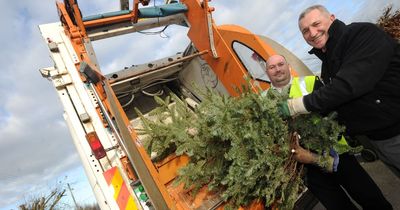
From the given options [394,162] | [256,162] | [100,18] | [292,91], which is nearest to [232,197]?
[256,162]

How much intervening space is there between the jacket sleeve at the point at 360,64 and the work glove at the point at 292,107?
0.16m

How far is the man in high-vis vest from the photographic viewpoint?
2607mm

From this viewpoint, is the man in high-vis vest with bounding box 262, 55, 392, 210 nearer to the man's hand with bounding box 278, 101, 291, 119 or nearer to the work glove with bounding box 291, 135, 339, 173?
the work glove with bounding box 291, 135, 339, 173

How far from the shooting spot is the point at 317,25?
7.81 feet

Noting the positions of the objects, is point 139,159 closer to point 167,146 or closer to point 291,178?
point 167,146

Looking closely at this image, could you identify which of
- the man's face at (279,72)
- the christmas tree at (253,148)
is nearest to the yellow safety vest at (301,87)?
the man's face at (279,72)

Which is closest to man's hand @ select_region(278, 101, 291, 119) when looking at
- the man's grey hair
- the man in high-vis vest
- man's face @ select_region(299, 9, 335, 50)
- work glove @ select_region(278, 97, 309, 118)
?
work glove @ select_region(278, 97, 309, 118)

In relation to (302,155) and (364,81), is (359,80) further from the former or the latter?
(302,155)

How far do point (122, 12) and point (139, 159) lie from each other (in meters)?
2.56

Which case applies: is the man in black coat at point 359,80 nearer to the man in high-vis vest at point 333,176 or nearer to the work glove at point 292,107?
the work glove at point 292,107

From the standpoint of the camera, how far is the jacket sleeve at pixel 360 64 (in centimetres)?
212

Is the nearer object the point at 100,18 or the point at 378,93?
the point at 378,93

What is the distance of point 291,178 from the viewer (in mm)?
2525

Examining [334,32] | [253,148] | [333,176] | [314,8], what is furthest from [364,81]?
[333,176]
